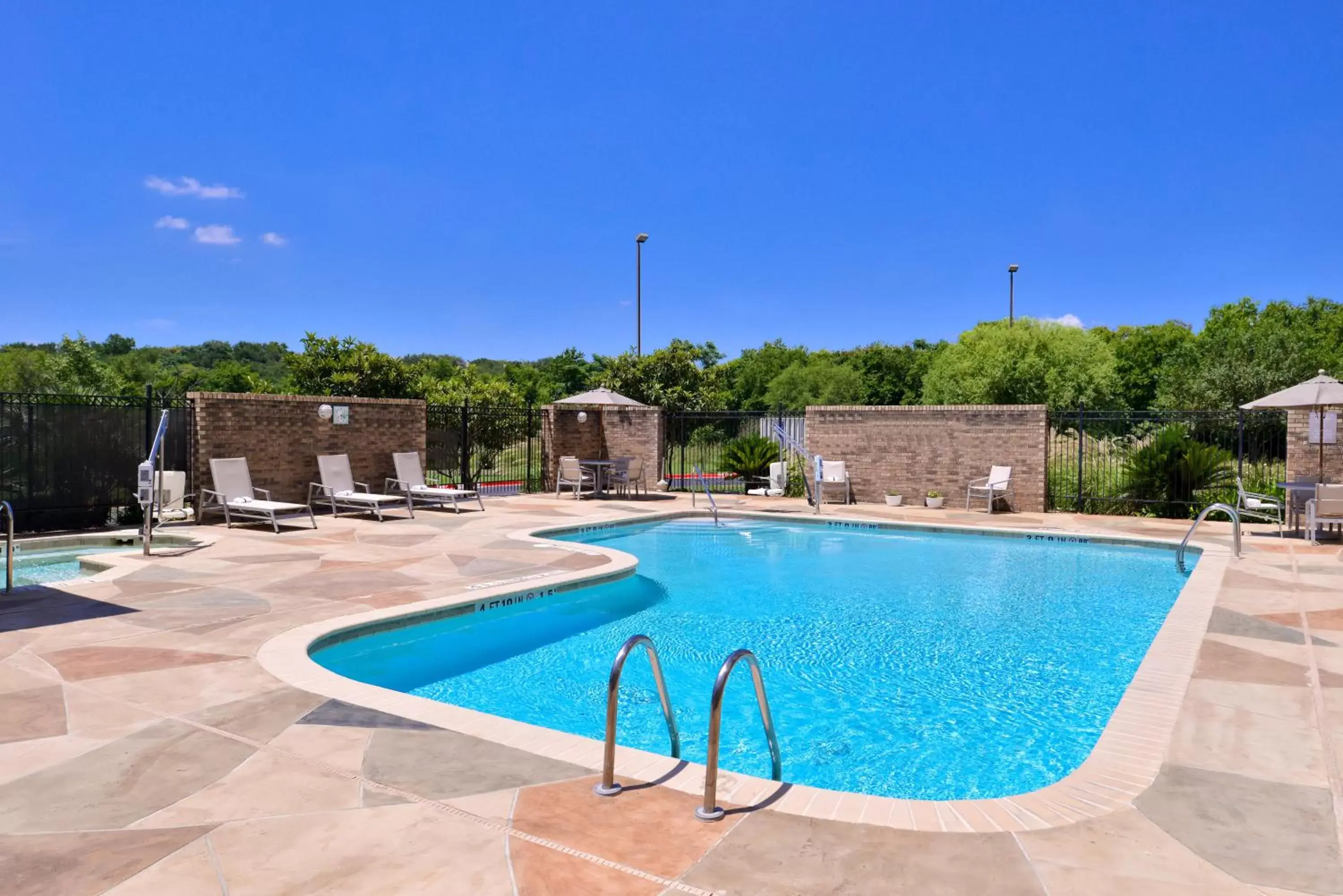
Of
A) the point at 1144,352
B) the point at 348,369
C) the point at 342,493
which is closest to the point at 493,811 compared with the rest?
the point at 342,493

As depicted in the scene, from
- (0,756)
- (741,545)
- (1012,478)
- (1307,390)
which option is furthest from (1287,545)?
(0,756)

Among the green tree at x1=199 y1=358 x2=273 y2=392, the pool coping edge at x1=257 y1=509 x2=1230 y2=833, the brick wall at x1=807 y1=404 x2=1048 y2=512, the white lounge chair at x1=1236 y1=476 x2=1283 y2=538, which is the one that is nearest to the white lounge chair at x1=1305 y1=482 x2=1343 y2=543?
the white lounge chair at x1=1236 y1=476 x2=1283 y2=538

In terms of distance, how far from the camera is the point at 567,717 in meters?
5.36

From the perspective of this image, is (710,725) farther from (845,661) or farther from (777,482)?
(777,482)

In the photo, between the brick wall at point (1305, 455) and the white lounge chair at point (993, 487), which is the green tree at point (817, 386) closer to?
the white lounge chair at point (993, 487)

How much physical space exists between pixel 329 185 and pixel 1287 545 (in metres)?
24.0

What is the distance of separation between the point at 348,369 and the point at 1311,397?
96.8ft

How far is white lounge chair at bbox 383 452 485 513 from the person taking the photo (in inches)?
567

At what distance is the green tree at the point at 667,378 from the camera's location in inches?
1081

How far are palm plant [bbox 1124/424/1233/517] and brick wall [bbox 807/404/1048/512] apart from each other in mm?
1754

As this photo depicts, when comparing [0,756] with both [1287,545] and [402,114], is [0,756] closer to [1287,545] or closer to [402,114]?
[1287,545]

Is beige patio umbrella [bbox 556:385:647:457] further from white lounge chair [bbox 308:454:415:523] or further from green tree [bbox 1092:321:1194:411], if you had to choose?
green tree [bbox 1092:321:1194:411]

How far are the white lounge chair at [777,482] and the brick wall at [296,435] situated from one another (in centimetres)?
746

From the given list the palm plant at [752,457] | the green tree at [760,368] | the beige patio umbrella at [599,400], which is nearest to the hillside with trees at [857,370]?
the green tree at [760,368]
